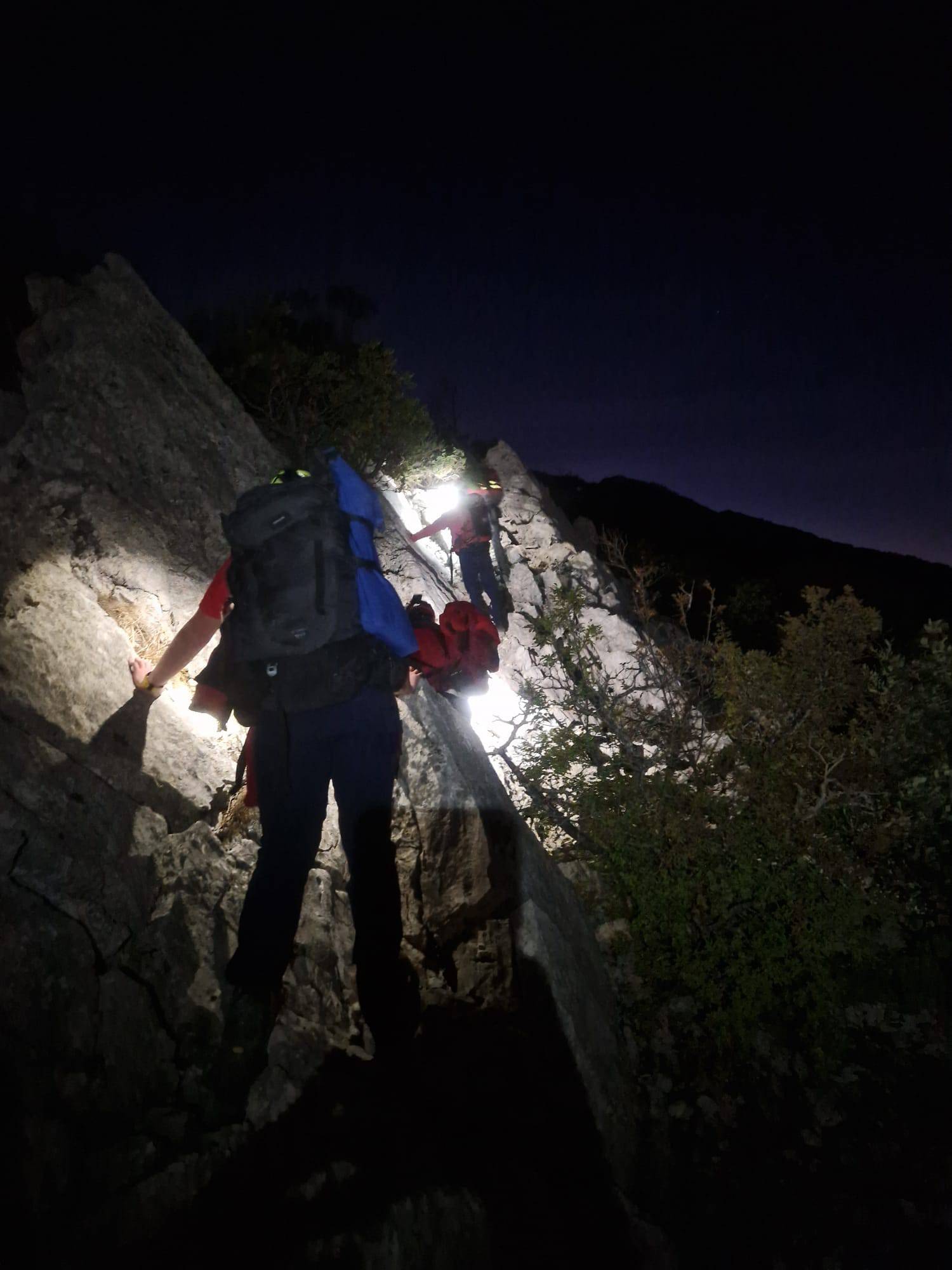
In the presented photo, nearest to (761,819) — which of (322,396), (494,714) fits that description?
(494,714)

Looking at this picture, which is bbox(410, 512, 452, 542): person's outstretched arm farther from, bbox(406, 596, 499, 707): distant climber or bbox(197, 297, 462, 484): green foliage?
bbox(406, 596, 499, 707): distant climber

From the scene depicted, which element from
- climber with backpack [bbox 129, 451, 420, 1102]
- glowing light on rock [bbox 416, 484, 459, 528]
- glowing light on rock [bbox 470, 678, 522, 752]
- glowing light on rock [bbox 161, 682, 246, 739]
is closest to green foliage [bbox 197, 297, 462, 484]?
glowing light on rock [bbox 416, 484, 459, 528]

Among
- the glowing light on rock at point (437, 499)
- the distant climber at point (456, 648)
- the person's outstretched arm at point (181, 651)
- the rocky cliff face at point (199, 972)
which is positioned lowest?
the rocky cliff face at point (199, 972)

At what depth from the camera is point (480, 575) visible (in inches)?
480

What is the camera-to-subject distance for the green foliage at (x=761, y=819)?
208 inches

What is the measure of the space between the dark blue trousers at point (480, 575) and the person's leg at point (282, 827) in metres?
8.96

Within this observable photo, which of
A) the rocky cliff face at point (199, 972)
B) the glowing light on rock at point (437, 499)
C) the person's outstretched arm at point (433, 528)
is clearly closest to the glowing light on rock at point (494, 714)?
the person's outstretched arm at point (433, 528)

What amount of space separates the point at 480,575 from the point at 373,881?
368 inches

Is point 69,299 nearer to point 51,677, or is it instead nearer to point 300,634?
point 51,677

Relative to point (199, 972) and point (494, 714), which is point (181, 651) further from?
point (494, 714)

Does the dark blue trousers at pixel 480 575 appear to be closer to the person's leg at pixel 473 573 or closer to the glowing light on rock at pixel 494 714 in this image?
the person's leg at pixel 473 573

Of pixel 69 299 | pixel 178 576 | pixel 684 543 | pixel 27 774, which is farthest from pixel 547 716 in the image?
pixel 684 543

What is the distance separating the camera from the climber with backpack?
323cm

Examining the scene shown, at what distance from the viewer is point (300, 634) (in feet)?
10.5
